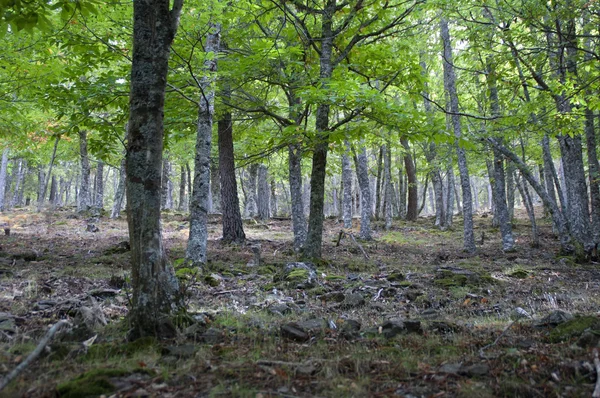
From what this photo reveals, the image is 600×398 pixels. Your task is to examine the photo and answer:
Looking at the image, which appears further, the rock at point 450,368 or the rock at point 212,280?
the rock at point 212,280

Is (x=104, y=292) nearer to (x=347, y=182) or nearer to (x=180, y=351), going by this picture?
(x=180, y=351)

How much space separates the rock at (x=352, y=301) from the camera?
5.77 m

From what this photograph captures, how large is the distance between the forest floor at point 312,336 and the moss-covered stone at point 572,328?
2cm

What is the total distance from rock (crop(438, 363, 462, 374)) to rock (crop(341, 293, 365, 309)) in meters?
2.73

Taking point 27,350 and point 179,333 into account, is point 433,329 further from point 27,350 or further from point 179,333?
point 27,350

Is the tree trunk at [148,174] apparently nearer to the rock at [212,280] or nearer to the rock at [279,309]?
the rock at [279,309]

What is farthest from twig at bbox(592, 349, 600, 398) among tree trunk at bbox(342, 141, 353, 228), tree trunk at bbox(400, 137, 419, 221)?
tree trunk at bbox(400, 137, 419, 221)

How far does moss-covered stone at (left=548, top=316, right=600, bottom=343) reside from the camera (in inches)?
143

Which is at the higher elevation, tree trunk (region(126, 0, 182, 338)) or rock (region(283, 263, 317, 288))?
tree trunk (region(126, 0, 182, 338))

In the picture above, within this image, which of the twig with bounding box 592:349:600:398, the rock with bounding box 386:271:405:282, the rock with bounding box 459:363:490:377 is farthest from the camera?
the rock with bounding box 386:271:405:282

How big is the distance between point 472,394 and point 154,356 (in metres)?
2.45

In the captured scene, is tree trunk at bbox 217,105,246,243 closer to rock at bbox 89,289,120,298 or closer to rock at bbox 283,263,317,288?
rock at bbox 283,263,317,288

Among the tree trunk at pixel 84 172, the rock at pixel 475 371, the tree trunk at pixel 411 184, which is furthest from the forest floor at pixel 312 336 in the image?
the tree trunk at pixel 411 184

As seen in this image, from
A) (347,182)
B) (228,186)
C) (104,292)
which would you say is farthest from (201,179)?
(347,182)
